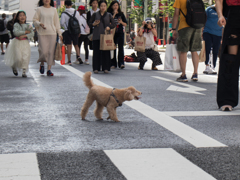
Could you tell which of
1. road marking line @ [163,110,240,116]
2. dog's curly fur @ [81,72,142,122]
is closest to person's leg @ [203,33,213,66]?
road marking line @ [163,110,240,116]

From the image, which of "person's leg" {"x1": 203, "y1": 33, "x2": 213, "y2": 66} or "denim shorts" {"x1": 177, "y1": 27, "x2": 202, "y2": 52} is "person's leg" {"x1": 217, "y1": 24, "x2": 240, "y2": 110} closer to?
"denim shorts" {"x1": 177, "y1": 27, "x2": 202, "y2": 52}

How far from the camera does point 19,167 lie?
321 centimetres

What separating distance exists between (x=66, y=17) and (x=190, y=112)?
9757mm

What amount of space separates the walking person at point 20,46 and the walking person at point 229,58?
5529 millimetres

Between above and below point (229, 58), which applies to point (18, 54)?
below

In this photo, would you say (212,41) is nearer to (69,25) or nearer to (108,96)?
(69,25)

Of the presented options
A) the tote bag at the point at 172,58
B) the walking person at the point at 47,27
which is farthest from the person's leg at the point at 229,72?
the walking person at the point at 47,27

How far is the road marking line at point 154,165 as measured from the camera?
304 cm

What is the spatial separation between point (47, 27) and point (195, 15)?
3.37 m

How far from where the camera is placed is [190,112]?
5785mm

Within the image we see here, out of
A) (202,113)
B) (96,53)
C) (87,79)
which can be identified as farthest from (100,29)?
(87,79)

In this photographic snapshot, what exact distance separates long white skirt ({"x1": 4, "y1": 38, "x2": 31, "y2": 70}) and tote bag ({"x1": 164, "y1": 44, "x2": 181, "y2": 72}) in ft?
10.6

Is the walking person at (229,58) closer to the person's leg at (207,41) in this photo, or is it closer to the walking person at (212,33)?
the walking person at (212,33)

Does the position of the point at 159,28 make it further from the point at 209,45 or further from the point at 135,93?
the point at 135,93
